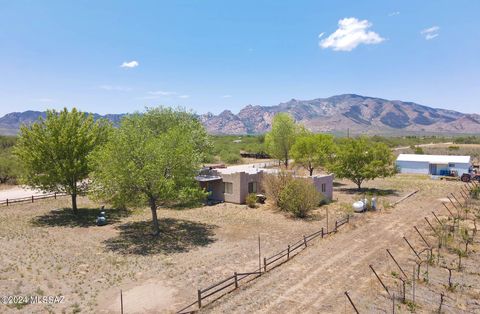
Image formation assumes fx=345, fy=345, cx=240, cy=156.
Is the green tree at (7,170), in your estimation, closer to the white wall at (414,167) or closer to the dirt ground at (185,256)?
the dirt ground at (185,256)

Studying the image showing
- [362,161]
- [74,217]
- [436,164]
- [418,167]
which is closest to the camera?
[74,217]

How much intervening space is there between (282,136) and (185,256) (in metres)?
42.7

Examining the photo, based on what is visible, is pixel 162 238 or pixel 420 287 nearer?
pixel 420 287

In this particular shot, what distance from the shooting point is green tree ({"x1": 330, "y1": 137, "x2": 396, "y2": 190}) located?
1654 inches

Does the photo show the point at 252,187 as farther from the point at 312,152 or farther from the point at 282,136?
the point at 282,136

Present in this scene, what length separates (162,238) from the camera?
2522 centimetres

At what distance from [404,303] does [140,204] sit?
59.8 ft

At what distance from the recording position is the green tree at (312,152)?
158 feet

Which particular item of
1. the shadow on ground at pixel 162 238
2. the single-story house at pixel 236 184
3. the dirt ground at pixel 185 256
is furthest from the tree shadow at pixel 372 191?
the shadow on ground at pixel 162 238

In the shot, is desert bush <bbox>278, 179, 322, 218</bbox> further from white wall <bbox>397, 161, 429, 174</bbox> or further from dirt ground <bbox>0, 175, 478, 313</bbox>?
white wall <bbox>397, 161, 429, 174</bbox>

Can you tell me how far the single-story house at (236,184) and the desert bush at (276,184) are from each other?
2.16 metres

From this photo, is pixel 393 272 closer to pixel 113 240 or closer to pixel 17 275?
pixel 113 240

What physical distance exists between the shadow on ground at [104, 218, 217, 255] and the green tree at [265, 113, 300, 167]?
114ft

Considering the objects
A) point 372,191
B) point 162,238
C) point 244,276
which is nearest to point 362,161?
point 372,191
